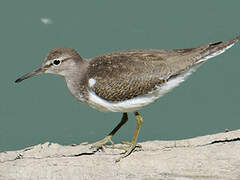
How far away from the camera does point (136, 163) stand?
3973mm

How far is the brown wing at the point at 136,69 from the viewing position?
370cm

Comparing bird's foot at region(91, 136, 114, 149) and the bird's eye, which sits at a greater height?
the bird's eye

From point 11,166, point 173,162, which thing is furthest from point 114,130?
point 11,166

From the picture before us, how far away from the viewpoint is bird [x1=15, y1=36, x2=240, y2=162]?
3.71m

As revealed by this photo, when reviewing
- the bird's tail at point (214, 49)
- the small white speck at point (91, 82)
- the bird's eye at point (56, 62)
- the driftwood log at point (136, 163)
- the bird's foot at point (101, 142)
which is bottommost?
the driftwood log at point (136, 163)

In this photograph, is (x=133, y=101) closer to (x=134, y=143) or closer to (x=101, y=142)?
(x=134, y=143)

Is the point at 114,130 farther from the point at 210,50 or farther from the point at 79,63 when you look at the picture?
the point at 210,50

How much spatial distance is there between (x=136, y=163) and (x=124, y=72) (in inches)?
32.8

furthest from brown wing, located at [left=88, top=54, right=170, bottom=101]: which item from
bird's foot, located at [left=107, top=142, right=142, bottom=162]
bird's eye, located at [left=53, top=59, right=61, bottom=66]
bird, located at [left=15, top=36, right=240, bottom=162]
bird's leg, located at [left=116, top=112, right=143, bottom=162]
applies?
bird's foot, located at [left=107, top=142, right=142, bottom=162]

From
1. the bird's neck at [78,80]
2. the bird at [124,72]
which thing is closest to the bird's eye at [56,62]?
the bird at [124,72]

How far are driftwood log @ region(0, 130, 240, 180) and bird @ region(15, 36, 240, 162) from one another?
52 cm

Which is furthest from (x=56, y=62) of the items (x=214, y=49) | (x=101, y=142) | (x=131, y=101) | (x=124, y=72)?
(x=214, y=49)

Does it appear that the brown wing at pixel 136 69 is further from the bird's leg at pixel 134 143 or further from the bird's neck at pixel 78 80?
the bird's leg at pixel 134 143

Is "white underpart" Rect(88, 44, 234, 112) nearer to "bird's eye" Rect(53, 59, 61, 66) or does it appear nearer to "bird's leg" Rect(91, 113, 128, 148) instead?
"bird's eye" Rect(53, 59, 61, 66)
